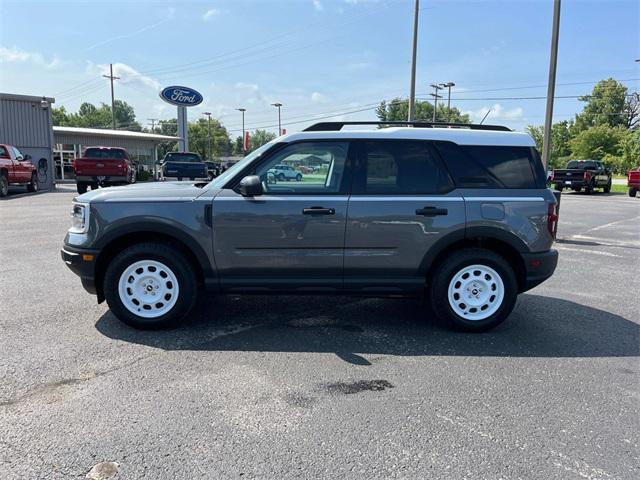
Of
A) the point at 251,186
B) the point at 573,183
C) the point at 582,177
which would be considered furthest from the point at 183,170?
the point at 582,177

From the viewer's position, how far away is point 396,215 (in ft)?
14.8

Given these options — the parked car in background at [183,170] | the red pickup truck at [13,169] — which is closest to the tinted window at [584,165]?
the parked car in background at [183,170]

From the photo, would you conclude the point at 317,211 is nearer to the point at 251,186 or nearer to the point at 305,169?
the point at 305,169

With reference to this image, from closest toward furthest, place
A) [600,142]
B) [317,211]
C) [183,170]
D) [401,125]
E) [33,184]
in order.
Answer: [317,211], [401,125], [33,184], [183,170], [600,142]

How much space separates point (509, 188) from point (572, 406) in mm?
2095

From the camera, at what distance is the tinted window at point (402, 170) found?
180 inches

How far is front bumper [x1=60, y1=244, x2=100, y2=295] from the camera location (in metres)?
4.50

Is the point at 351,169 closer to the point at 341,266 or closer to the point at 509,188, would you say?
the point at 341,266

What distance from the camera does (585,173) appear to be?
27.4 meters

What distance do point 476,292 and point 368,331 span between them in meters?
1.11

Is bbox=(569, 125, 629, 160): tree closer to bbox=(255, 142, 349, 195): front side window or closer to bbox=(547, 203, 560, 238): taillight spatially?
bbox=(547, 203, 560, 238): taillight

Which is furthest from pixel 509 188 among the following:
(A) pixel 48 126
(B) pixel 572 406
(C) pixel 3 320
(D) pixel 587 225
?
(A) pixel 48 126

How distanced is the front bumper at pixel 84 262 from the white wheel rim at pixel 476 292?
132 inches

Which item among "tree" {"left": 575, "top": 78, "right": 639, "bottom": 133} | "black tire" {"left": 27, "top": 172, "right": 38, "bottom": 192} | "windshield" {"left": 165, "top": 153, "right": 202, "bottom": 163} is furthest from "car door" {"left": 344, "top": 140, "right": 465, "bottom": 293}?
"tree" {"left": 575, "top": 78, "right": 639, "bottom": 133}
